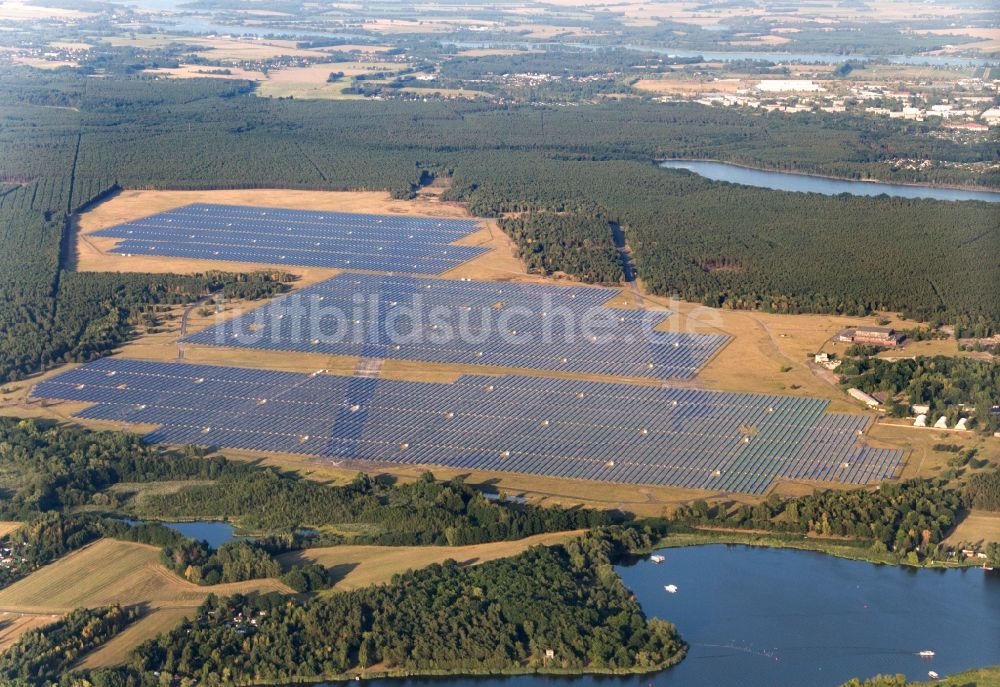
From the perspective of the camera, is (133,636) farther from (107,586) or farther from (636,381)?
(636,381)

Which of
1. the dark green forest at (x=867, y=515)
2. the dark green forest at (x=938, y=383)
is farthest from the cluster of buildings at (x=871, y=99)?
the dark green forest at (x=867, y=515)

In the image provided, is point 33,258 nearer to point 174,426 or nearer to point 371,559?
point 174,426

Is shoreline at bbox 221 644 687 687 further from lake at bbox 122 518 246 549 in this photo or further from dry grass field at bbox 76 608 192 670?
lake at bbox 122 518 246 549

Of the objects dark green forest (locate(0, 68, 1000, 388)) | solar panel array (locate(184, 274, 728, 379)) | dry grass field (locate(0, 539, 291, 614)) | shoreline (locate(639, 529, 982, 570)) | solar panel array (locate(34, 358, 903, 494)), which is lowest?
dry grass field (locate(0, 539, 291, 614))

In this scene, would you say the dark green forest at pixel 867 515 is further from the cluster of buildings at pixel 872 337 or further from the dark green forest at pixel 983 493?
the cluster of buildings at pixel 872 337

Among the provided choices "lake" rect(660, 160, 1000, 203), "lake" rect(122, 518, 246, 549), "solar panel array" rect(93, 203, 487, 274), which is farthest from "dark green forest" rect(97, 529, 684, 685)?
"lake" rect(660, 160, 1000, 203)

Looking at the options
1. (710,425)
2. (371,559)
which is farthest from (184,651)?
(710,425)
